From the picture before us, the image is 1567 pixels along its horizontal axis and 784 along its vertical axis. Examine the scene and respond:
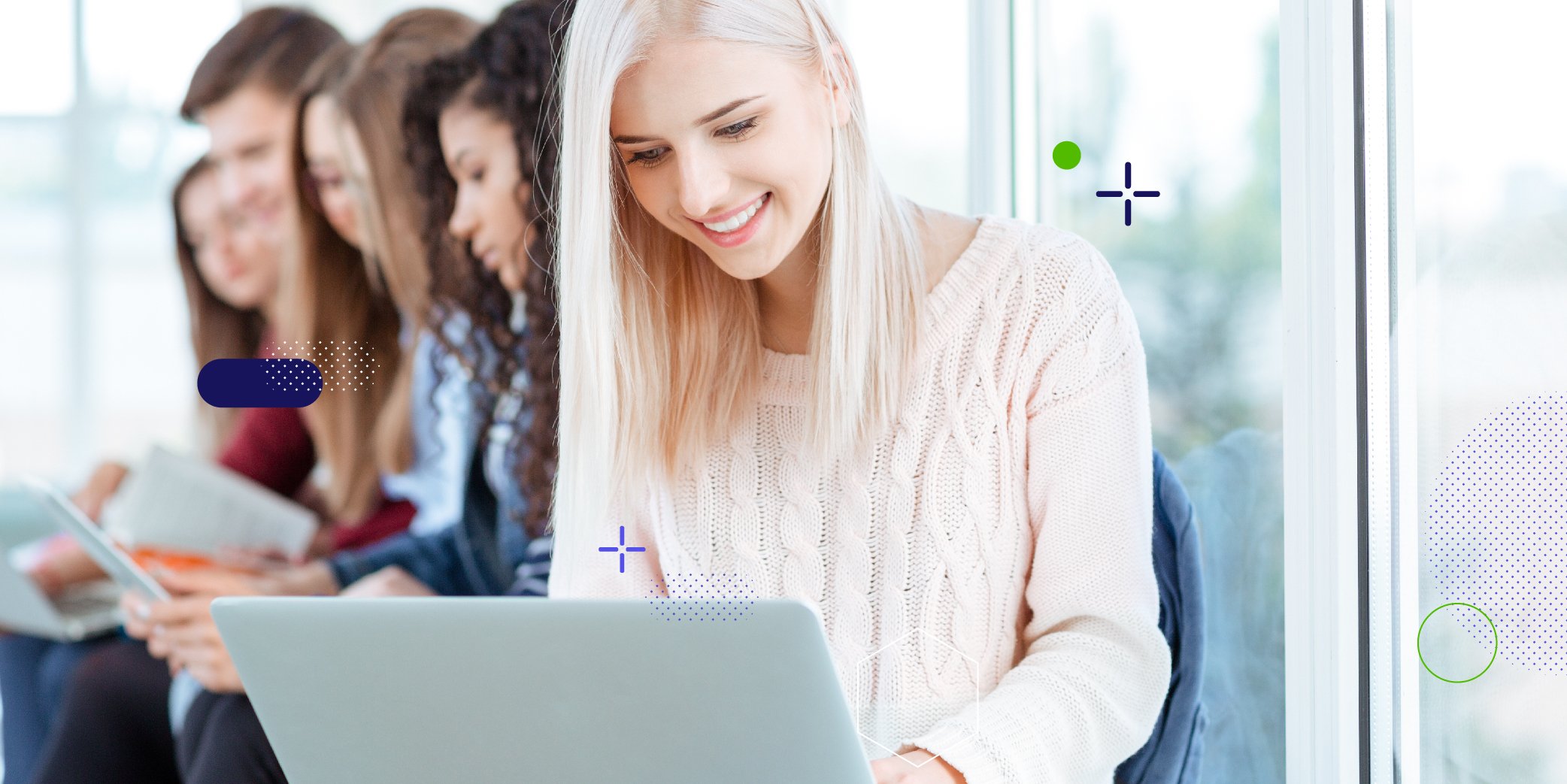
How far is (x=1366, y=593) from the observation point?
743 millimetres

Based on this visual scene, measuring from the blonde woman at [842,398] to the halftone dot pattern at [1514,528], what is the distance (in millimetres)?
182

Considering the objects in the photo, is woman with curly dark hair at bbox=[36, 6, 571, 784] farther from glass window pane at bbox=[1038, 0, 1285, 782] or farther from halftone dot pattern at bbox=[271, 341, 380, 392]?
glass window pane at bbox=[1038, 0, 1285, 782]

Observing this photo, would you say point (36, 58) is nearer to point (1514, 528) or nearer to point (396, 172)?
point (396, 172)

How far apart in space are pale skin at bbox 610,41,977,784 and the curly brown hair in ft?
1.94

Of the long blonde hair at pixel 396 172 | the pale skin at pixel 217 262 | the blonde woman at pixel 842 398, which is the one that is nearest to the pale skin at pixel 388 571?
the long blonde hair at pixel 396 172

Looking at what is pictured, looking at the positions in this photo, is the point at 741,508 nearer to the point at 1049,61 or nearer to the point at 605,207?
the point at 605,207

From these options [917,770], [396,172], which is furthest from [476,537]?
[917,770]

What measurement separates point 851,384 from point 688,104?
8.8 inches

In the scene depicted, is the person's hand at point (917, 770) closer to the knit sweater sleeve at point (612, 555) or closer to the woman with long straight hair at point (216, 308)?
the knit sweater sleeve at point (612, 555)

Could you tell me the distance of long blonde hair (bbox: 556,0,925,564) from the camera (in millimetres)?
781

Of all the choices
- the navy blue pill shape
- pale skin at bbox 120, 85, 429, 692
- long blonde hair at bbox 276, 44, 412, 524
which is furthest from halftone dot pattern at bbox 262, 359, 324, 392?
pale skin at bbox 120, 85, 429, 692

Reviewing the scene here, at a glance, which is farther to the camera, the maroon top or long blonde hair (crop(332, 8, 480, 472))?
the maroon top

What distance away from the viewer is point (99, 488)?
189 centimetres

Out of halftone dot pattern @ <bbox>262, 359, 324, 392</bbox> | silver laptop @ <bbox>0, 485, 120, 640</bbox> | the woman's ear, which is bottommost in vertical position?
silver laptop @ <bbox>0, 485, 120, 640</bbox>
